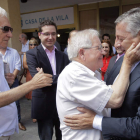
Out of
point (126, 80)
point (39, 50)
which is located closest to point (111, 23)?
point (39, 50)

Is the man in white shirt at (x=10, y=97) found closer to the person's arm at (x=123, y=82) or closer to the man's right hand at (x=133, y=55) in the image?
the person's arm at (x=123, y=82)

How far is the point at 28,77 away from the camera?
4.29 meters

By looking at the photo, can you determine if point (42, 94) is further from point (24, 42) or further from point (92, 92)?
point (24, 42)

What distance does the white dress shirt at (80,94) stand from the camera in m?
1.12

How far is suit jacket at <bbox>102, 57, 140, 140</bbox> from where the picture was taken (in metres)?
1.13

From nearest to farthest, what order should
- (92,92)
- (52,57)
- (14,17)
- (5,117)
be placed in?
(92,92) → (5,117) → (52,57) → (14,17)

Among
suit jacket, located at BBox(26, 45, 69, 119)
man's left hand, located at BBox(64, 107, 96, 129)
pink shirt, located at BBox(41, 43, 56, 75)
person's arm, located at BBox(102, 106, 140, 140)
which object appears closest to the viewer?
person's arm, located at BBox(102, 106, 140, 140)

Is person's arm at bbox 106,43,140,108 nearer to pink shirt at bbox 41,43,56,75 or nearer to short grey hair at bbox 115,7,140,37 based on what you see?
short grey hair at bbox 115,7,140,37

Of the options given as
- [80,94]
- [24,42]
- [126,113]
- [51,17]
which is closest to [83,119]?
[80,94]

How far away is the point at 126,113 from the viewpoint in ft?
4.01

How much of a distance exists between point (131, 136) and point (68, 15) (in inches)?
307

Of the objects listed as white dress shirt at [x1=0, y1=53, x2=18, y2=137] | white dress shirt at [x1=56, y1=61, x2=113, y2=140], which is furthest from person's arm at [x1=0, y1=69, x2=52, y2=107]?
white dress shirt at [x1=56, y1=61, x2=113, y2=140]

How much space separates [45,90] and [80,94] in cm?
132

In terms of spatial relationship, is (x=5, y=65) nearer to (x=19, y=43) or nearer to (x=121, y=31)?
(x=121, y=31)
